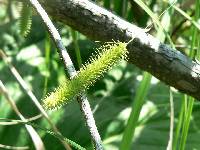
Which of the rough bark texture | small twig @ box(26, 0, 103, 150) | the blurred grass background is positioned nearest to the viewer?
small twig @ box(26, 0, 103, 150)

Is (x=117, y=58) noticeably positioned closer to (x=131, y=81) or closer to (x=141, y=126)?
(x=141, y=126)

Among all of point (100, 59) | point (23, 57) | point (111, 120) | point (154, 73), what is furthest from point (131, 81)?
point (100, 59)

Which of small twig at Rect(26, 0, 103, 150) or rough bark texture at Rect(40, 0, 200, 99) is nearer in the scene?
small twig at Rect(26, 0, 103, 150)

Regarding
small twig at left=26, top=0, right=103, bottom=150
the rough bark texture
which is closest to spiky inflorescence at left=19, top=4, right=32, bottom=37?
the rough bark texture

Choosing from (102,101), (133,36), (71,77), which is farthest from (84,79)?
(102,101)

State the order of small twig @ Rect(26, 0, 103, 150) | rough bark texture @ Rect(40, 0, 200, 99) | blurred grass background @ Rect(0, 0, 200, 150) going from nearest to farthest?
small twig @ Rect(26, 0, 103, 150) < rough bark texture @ Rect(40, 0, 200, 99) < blurred grass background @ Rect(0, 0, 200, 150)

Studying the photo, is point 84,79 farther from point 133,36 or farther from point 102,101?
point 102,101

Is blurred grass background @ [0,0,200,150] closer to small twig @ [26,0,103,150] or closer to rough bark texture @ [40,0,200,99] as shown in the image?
rough bark texture @ [40,0,200,99]

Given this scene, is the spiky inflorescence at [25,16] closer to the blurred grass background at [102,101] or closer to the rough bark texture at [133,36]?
the rough bark texture at [133,36]

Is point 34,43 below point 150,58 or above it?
above
